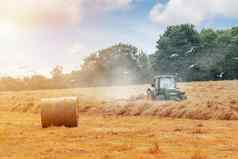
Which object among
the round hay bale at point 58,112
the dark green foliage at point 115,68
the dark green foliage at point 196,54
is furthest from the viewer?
the dark green foliage at point 115,68

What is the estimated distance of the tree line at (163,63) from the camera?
58688mm

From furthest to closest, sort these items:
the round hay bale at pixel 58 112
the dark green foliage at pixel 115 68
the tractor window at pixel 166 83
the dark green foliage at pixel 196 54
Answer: the dark green foliage at pixel 115 68
the dark green foliage at pixel 196 54
the tractor window at pixel 166 83
the round hay bale at pixel 58 112

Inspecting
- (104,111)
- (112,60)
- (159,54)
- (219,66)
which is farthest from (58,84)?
(104,111)

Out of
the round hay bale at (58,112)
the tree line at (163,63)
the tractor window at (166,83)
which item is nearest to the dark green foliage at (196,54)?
the tree line at (163,63)

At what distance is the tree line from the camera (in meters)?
58.7

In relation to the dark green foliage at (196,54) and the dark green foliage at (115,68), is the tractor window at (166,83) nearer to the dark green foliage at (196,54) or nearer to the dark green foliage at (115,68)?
the dark green foliage at (196,54)

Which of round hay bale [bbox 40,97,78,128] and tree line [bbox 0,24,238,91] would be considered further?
tree line [bbox 0,24,238,91]

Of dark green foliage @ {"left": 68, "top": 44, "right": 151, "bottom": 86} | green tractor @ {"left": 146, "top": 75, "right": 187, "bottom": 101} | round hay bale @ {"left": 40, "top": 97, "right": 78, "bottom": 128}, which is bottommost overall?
round hay bale @ {"left": 40, "top": 97, "right": 78, "bottom": 128}

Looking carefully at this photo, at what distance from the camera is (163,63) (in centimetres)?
6656

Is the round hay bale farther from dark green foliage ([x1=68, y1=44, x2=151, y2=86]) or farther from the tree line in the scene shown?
dark green foliage ([x1=68, y1=44, x2=151, y2=86])

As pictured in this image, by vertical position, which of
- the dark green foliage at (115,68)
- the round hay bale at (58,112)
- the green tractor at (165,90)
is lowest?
the round hay bale at (58,112)

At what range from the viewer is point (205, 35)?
216ft

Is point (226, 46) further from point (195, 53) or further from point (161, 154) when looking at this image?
point (161, 154)

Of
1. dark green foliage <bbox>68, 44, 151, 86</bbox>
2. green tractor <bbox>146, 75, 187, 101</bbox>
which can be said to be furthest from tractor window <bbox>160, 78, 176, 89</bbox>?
dark green foliage <bbox>68, 44, 151, 86</bbox>
